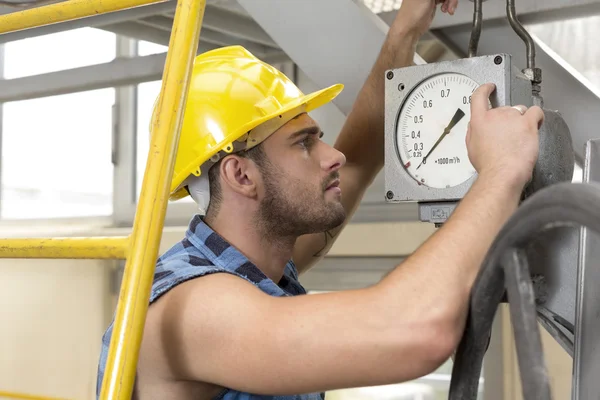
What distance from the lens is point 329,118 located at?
143 inches

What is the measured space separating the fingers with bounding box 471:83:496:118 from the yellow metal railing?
417 mm

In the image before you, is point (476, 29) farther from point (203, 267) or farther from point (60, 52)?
point (60, 52)

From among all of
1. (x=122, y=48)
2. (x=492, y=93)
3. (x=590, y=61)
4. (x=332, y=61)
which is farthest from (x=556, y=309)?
(x=122, y=48)

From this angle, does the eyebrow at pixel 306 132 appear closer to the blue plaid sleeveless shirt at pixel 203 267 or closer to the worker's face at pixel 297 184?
the worker's face at pixel 297 184

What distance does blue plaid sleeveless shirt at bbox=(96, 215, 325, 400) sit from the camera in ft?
4.19

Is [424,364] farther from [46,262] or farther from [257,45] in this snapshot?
[46,262]

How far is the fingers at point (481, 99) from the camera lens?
3.63 ft

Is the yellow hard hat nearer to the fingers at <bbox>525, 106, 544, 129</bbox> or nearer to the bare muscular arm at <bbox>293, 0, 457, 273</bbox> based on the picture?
the bare muscular arm at <bbox>293, 0, 457, 273</bbox>

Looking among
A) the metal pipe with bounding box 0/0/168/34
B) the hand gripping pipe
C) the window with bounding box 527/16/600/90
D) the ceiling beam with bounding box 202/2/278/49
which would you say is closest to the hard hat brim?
the metal pipe with bounding box 0/0/168/34

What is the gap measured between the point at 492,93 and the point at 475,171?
0.12 meters

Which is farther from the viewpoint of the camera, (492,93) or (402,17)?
(402,17)

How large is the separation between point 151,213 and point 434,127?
1.60 ft

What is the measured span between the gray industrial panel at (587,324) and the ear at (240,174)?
2.33 feet

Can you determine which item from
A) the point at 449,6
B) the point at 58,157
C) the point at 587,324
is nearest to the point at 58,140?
the point at 58,157
